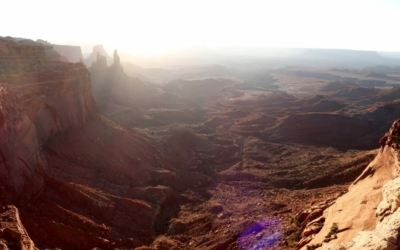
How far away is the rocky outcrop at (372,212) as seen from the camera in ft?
28.3

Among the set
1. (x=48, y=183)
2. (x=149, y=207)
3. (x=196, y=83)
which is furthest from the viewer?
(x=196, y=83)

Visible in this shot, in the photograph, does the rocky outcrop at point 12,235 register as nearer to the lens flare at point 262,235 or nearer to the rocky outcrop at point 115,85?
the lens flare at point 262,235

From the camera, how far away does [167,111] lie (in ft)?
182

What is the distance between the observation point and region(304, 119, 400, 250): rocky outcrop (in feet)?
28.3

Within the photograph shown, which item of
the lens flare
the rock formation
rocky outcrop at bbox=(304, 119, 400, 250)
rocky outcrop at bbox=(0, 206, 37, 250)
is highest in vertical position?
the rock formation

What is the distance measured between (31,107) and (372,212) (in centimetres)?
2117

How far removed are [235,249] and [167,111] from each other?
40.0 m

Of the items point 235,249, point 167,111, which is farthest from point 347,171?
point 167,111

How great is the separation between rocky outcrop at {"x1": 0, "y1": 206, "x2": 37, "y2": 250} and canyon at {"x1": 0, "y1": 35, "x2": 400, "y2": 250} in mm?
50

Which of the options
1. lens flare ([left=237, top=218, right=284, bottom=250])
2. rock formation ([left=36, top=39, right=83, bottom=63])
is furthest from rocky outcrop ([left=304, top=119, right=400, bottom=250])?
rock formation ([left=36, top=39, right=83, bottom=63])

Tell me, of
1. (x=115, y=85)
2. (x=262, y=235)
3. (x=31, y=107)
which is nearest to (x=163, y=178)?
(x=31, y=107)

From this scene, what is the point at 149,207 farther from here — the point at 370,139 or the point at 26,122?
the point at 370,139

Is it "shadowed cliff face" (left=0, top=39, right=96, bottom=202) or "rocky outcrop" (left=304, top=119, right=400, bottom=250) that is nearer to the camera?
"rocky outcrop" (left=304, top=119, right=400, bottom=250)

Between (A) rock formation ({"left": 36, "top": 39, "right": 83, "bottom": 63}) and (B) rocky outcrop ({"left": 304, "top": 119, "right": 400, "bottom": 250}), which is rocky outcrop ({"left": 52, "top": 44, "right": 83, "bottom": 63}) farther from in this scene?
(B) rocky outcrop ({"left": 304, "top": 119, "right": 400, "bottom": 250})
